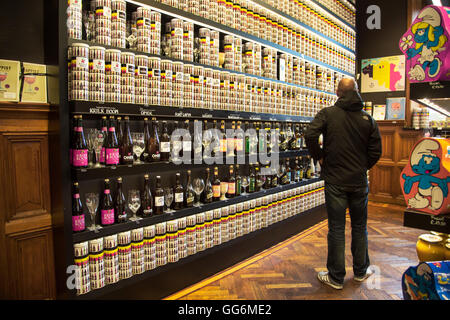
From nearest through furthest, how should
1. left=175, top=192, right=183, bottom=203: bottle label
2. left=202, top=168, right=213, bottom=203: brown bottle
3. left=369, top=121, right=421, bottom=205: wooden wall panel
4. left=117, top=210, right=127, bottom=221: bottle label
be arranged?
left=117, top=210, right=127, bottom=221: bottle label, left=175, top=192, right=183, bottom=203: bottle label, left=202, top=168, right=213, bottom=203: brown bottle, left=369, top=121, right=421, bottom=205: wooden wall panel

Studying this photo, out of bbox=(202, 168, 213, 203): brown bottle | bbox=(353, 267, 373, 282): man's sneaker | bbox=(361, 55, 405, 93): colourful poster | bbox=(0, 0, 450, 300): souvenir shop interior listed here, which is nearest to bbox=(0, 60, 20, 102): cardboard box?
bbox=(0, 0, 450, 300): souvenir shop interior

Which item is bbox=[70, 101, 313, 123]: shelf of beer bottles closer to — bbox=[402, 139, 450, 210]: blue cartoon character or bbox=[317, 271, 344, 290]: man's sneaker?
bbox=[317, 271, 344, 290]: man's sneaker

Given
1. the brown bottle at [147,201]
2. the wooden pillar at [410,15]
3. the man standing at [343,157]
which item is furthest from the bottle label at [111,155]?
the wooden pillar at [410,15]

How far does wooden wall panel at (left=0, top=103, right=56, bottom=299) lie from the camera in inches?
86.8

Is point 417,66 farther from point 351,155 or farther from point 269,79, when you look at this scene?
point 269,79

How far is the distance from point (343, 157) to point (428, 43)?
1581 mm

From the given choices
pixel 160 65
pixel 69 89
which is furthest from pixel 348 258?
pixel 69 89

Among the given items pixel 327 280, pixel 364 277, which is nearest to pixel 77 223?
pixel 327 280

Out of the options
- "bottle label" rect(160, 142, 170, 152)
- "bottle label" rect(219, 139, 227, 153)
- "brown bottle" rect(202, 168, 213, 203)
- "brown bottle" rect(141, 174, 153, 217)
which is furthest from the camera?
"bottle label" rect(219, 139, 227, 153)

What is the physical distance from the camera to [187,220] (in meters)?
2.71

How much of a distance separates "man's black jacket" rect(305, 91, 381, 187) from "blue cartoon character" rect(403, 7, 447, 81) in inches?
58.8

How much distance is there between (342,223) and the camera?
2.64 metres

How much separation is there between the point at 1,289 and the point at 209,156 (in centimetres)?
185

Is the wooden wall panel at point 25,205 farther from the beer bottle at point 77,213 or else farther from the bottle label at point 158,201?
the bottle label at point 158,201
